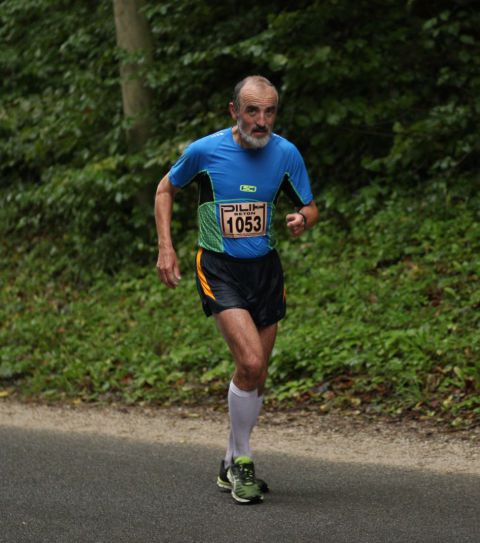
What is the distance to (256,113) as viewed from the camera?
5461 mm

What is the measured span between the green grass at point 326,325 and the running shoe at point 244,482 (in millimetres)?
2102

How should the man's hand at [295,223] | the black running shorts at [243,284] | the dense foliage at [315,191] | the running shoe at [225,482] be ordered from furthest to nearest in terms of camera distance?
1. the dense foliage at [315,191]
2. the running shoe at [225,482]
3. the black running shorts at [243,284]
4. the man's hand at [295,223]

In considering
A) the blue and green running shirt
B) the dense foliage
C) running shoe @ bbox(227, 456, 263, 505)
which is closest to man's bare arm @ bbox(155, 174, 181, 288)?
the blue and green running shirt

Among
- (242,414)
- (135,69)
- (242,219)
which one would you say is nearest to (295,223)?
(242,219)

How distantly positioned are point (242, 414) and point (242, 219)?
3.52 ft

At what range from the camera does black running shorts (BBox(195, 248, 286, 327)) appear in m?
5.68

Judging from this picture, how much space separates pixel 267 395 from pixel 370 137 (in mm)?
5067

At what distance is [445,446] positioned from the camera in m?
6.80

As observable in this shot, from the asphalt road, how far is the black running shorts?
1.03 meters

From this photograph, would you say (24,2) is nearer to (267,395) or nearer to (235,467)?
(267,395)

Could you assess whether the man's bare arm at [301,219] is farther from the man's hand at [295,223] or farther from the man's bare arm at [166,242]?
the man's bare arm at [166,242]

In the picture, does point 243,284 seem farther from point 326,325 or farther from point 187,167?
point 326,325

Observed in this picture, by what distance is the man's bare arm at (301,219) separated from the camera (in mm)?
5562

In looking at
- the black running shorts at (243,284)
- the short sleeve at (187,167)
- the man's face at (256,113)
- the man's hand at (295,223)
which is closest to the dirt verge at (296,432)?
the black running shorts at (243,284)
